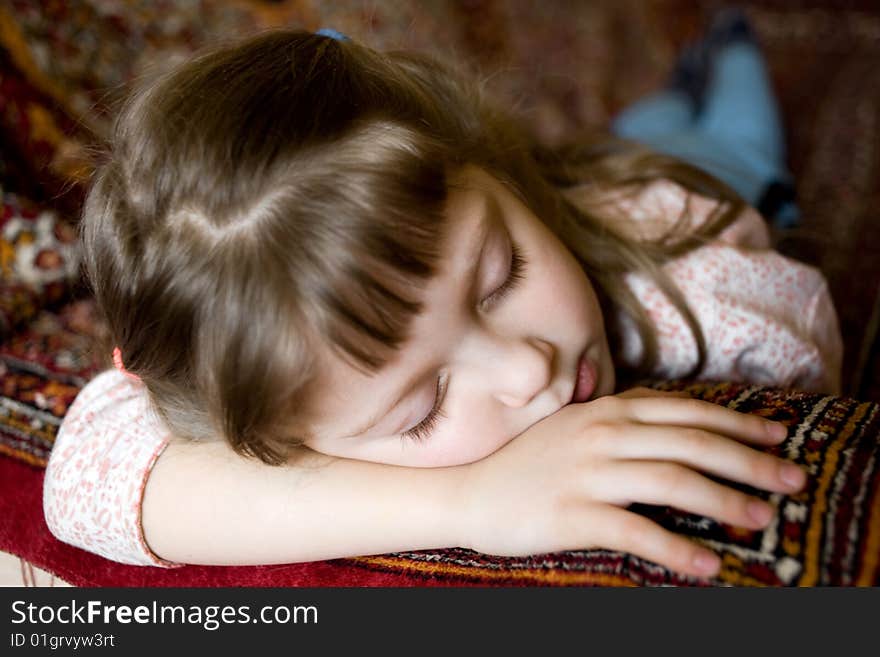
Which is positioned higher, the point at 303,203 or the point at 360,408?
the point at 303,203

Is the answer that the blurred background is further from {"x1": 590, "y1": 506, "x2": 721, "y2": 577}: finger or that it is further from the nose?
{"x1": 590, "y1": 506, "x2": 721, "y2": 577}: finger

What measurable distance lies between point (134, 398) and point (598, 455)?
459 mm

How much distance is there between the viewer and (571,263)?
688mm

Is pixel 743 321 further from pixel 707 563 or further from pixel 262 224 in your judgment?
pixel 262 224

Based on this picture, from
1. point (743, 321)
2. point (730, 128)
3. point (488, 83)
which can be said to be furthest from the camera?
point (730, 128)

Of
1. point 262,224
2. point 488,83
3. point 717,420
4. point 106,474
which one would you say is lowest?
point 106,474

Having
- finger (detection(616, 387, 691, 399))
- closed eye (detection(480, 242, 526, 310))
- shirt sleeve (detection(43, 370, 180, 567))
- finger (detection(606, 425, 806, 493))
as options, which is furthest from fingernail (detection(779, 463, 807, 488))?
shirt sleeve (detection(43, 370, 180, 567))

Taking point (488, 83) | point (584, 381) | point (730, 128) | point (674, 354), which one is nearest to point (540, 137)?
point (488, 83)

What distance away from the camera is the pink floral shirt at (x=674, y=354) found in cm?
68

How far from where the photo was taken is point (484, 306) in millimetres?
618

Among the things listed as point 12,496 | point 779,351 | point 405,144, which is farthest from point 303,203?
point 779,351

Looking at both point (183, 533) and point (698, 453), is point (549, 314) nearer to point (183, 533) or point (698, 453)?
point (698, 453)

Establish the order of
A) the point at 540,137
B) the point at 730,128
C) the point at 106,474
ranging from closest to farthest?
the point at 106,474 < the point at 540,137 < the point at 730,128

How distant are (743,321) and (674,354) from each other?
81 millimetres
